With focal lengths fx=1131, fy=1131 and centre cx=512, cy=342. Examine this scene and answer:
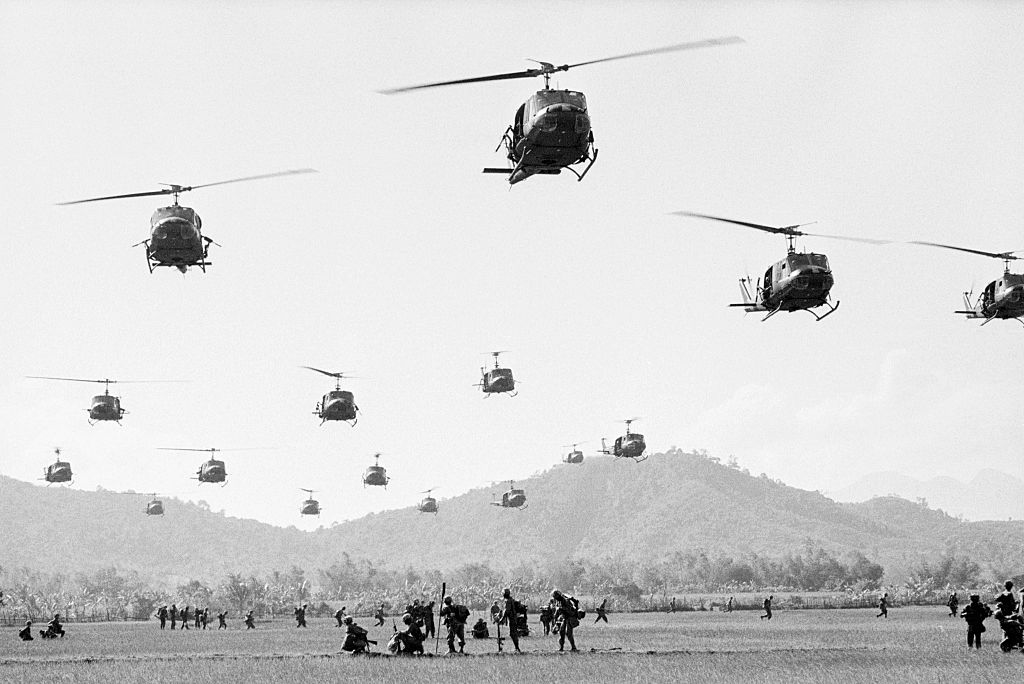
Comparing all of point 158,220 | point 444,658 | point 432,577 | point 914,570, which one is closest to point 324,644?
point 444,658

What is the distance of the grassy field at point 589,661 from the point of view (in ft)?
83.0

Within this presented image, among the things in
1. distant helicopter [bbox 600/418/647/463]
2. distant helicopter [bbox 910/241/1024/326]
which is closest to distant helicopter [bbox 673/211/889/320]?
distant helicopter [bbox 910/241/1024/326]

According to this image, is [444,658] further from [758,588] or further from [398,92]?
[758,588]

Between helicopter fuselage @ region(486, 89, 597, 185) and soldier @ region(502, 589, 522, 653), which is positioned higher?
helicopter fuselage @ region(486, 89, 597, 185)

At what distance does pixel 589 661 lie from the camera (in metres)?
29.1

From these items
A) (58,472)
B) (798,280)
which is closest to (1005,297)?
(798,280)

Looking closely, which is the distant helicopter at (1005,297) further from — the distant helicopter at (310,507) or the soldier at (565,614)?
the distant helicopter at (310,507)

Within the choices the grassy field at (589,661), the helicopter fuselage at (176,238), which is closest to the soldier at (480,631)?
the grassy field at (589,661)

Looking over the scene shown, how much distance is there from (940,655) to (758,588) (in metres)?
122

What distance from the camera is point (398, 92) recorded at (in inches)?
897

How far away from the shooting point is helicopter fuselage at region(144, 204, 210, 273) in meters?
32.1

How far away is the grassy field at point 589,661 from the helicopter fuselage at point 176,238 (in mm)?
11349

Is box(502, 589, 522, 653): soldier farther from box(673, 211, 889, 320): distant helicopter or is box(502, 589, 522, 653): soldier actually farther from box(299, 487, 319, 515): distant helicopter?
box(299, 487, 319, 515): distant helicopter

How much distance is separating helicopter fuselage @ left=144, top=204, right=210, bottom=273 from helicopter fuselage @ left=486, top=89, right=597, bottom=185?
36.3 feet
